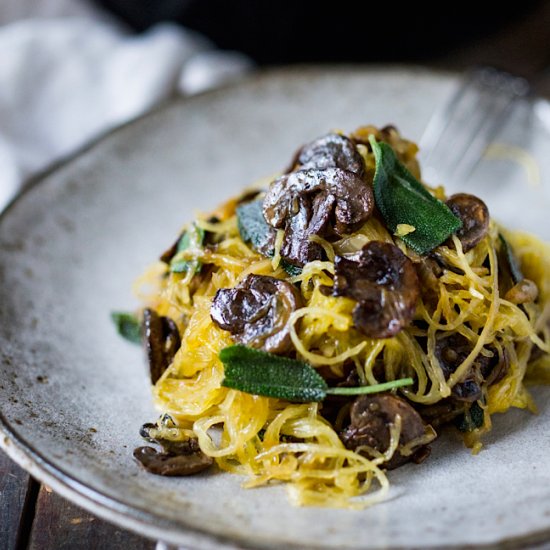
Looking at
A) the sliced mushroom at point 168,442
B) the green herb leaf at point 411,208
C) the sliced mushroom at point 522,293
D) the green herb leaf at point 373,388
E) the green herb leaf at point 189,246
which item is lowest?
the sliced mushroom at point 168,442

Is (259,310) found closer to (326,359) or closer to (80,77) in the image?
(326,359)

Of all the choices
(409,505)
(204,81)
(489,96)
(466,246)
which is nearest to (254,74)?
(204,81)

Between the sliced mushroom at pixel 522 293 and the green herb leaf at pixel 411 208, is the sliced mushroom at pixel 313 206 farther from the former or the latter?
the sliced mushroom at pixel 522 293

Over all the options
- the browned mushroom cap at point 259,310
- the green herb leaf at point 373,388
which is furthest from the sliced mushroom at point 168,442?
the green herb leaf at point 373,388

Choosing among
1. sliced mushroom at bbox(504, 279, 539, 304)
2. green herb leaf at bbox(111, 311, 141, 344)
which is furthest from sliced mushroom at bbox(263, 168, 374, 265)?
green herb leaf at bbox(111, 311, 141, 344)

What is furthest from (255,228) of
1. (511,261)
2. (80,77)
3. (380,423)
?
(80,77)

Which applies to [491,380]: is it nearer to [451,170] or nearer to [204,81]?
[451,170]
